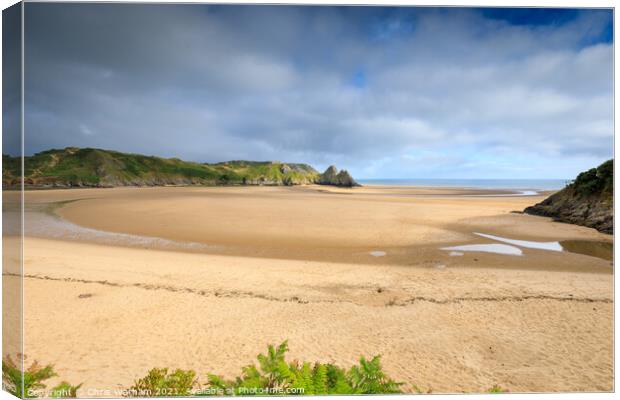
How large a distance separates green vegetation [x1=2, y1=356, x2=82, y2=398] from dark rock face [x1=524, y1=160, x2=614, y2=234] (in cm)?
1816

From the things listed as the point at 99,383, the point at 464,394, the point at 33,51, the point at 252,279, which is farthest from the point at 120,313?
the point at 464,394

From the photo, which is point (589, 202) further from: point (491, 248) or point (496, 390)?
point (496, 390)

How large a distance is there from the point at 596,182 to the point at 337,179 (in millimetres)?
51467

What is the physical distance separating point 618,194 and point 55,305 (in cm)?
920

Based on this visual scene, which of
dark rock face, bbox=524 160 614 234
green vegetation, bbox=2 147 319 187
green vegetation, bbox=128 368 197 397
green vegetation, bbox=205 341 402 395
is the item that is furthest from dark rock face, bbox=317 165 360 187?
green vegetation, bbox=128 368 197 397

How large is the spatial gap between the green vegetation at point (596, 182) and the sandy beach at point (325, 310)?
6158 mm

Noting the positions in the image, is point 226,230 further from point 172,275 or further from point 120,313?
point 120,313

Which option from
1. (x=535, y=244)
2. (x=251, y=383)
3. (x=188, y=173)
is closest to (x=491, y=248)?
(x=535, y=244)

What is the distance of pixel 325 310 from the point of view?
208 inches

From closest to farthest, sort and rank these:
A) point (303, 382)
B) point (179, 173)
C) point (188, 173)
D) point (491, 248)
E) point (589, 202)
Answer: point (303, 382) < point (491, 248) < point (589, 202) < point (179, 173) < point (188, 173)

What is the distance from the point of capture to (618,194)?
390 centimetres

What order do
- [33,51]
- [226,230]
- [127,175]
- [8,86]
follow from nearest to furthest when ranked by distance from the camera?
[8,86] < [33,51] < [226,230] < [127,175]

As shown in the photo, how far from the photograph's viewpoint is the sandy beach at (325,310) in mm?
3664

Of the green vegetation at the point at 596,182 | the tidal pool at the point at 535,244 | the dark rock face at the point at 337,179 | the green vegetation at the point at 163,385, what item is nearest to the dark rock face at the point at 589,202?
the green vegetation at the point at 596,182
